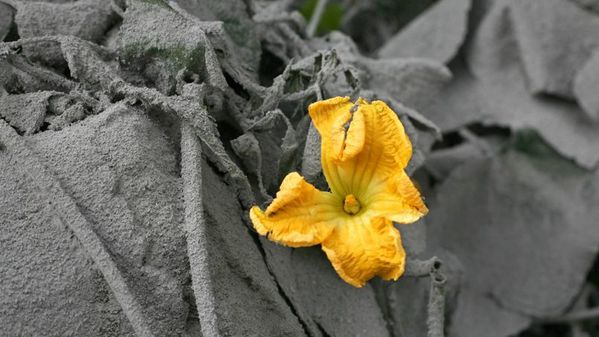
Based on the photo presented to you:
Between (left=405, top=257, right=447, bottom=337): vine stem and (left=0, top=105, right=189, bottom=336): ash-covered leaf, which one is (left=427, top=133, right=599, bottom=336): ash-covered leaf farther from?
(left=0, top=105, right=189, bottom=336): ash-covered leaf

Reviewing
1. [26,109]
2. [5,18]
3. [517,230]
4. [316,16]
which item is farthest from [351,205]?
[316,16]

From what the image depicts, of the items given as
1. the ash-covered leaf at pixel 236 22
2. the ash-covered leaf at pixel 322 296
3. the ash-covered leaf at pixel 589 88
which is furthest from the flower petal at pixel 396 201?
the ash-covered leaf at pixel 589 88

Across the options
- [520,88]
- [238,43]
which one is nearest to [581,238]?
[520,88]

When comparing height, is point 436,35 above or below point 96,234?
below

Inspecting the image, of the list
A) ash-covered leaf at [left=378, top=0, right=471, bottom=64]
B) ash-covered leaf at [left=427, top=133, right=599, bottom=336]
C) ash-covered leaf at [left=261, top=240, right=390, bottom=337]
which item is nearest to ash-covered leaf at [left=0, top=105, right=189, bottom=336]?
ash-covered leaf at [left=261, top=240, right=390, bottom=337]

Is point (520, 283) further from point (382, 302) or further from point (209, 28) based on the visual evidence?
point (209, 28)

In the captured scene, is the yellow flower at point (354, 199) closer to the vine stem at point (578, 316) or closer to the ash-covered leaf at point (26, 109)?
the ash-covered leaf at point (26, 109)

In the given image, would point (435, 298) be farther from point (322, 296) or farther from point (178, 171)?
point (178, 171)
